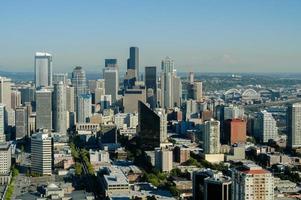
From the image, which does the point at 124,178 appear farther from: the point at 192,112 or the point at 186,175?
the point at 192,112

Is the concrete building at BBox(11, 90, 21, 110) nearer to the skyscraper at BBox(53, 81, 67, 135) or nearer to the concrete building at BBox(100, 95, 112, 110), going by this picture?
the concrete building at BBox(100, 95, 112, 110)

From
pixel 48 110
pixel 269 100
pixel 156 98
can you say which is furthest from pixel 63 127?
pixel 269 100

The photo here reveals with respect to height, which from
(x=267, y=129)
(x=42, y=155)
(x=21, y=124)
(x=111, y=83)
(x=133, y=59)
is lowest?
(x=42, y=155)

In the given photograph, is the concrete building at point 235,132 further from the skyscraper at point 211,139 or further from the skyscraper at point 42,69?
the skyscraper at point 42,69

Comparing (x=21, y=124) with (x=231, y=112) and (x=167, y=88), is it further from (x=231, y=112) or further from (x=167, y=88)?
(x=167, y=88)

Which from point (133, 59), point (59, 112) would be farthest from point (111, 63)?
point (59, 112)

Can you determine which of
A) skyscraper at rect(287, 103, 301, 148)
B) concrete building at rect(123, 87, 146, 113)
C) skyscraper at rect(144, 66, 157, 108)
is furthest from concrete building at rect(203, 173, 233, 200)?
Result: skyscraper at rect(144, 66, 157, 108)

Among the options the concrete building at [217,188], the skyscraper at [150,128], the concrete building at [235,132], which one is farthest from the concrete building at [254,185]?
the concrete building at [235,132]
